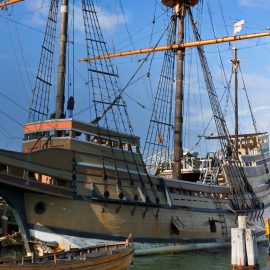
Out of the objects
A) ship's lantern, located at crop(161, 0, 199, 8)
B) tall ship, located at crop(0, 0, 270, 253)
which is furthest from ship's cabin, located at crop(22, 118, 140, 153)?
ship's lantern, located at crop(161, 0, 199, 8)

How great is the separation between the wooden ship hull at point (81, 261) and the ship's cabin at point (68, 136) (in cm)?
428

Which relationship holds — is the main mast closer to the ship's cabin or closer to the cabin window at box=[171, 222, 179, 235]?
the cabin window at box=[171, 222, 179, 235]

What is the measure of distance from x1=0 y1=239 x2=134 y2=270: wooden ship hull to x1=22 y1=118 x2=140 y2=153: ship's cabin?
428cm

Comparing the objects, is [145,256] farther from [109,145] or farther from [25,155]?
[25,155]

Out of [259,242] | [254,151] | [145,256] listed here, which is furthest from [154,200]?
[254,151]

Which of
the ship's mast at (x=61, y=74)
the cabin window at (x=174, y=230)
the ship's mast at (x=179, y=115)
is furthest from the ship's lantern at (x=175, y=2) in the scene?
the cabin window at (x=174, y=230)

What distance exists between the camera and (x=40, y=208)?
52.5 ft

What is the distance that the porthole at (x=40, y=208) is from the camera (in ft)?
52.3

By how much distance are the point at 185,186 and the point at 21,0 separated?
1260cm

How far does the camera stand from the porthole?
52.3ft

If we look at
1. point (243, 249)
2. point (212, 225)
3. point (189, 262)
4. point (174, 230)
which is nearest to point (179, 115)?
point (212, 225)

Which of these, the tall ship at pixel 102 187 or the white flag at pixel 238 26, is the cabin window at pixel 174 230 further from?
the white flag at pixel 238 26

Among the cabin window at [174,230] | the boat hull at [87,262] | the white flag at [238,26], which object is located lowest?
the boat hull at [87,262]

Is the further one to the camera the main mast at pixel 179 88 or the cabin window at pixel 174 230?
the main mast at pixel 179 88
